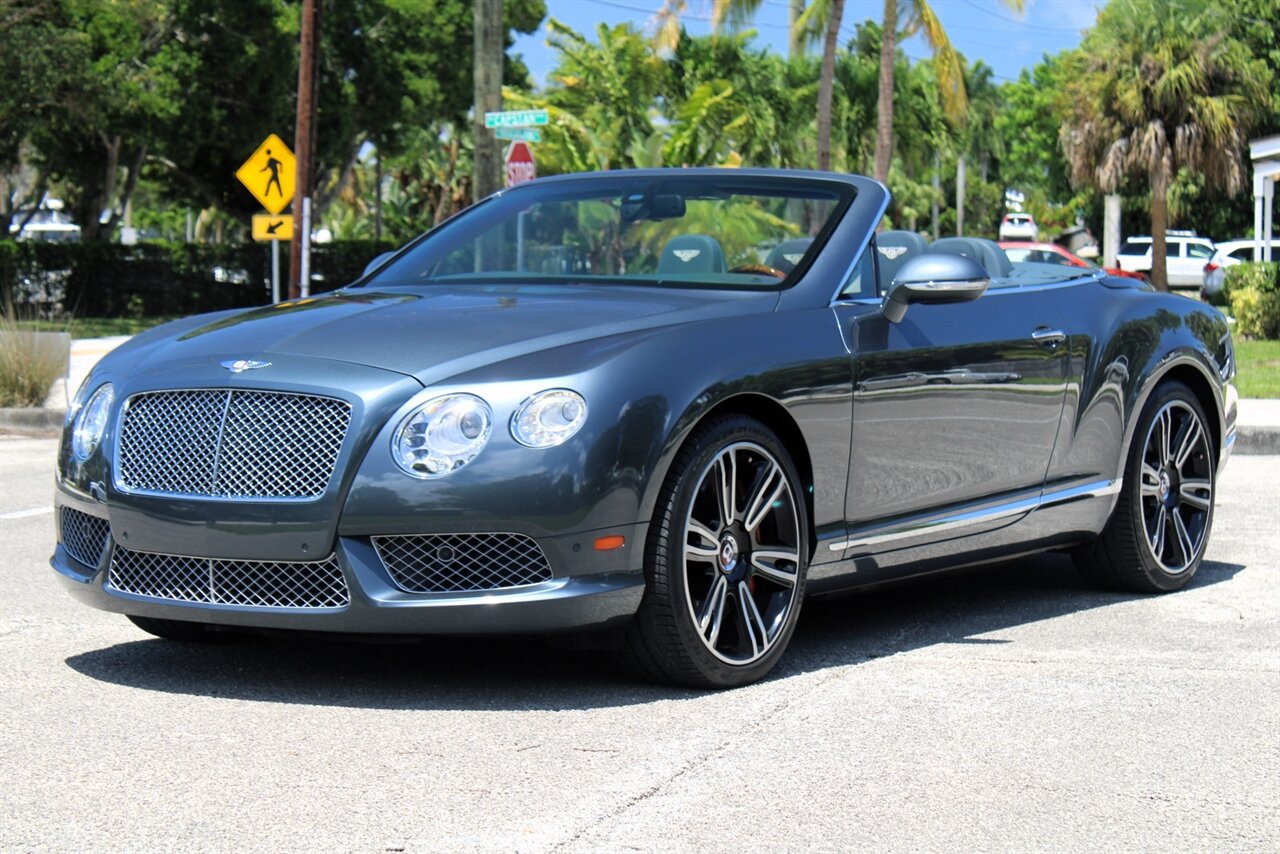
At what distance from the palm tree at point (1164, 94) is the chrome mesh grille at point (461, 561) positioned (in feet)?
107

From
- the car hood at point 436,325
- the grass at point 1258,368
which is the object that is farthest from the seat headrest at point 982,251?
the grass at point 1258,368

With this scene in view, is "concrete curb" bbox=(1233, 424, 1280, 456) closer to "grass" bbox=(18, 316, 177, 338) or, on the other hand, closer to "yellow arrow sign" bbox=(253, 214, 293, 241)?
"yellow arrow sign" bbox=(253, 214, 293, 241)

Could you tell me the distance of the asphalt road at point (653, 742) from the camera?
3.94 meters

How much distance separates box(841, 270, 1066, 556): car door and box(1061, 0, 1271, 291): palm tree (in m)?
30.7

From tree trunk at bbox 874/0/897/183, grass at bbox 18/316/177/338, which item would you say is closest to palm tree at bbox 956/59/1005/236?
tree trunk at bbox 874/0/897/183

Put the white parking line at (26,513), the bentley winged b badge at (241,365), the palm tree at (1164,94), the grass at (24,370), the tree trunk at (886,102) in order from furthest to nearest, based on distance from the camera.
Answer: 1. the tree trunk at (886,102)
2. the palm tree at (1164,94)
3. the grass at (24,370)
4. the white parking line at (26,513)
5. the bentley winged b badge at (241,365)

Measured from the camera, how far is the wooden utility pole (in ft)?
73.6

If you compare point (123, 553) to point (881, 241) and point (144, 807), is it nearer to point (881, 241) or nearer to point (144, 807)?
point (144, 807)

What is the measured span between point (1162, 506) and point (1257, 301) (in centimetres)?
2029

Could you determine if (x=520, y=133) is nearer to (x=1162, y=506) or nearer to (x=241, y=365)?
(x=1162, y=506)

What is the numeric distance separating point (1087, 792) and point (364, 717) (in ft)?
5.94

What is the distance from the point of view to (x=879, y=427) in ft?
18.9

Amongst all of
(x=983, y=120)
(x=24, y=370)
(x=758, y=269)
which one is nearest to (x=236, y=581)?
(x=758, y=269)

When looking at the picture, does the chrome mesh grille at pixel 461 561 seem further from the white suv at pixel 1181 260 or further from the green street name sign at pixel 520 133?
the white suv at pixel 1181 260
